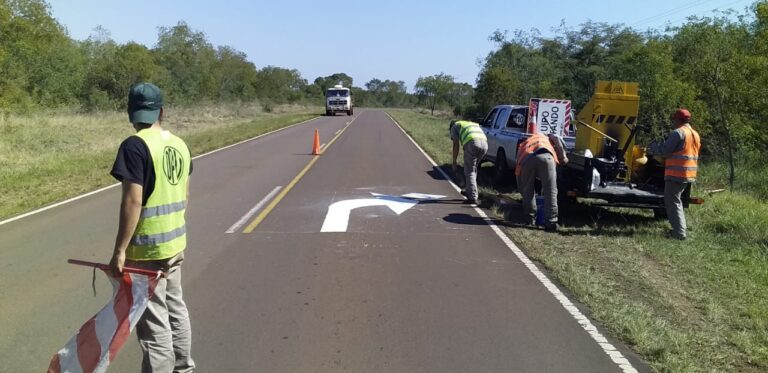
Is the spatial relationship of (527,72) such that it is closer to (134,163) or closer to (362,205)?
(362,205)

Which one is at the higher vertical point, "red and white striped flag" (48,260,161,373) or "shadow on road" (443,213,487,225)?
"red and white striped flag" (48,260,161,373)

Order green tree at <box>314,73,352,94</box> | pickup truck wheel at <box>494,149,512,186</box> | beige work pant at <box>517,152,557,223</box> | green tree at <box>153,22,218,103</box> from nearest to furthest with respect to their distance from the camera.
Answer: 1. beige work pant at <box>517,152,557,223</box>
2. pickup truck wheel at <box>494,149,512,186</box>
3. green tree at <box>153,22,218,103</box>
4. green tree at <box>314,73,352,94</box>

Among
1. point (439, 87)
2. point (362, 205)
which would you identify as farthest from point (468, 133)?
point (439, 87)

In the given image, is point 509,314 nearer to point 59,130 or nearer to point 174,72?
point 59,130

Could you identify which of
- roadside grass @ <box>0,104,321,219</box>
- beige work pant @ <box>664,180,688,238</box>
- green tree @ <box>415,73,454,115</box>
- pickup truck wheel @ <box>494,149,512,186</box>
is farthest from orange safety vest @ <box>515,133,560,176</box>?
green tree @ <box>415,73,454,115</box>

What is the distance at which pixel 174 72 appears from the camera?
61.7m

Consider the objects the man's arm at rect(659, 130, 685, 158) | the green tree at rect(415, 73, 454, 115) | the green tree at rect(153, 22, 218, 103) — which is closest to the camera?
the man's arm at rect(659, 130, 685, 158)

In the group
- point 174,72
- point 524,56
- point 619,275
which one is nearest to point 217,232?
point 619,275

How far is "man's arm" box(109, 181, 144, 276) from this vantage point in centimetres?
330

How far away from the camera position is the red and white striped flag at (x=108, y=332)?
3.41 metres

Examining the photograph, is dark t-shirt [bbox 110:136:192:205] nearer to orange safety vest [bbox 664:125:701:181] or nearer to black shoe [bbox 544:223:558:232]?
black shoe [bbox 544:223:558:232]

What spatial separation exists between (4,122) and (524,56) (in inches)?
1335

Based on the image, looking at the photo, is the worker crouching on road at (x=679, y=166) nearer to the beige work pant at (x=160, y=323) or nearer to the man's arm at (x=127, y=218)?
the beige work pant at (x=160, y=323)

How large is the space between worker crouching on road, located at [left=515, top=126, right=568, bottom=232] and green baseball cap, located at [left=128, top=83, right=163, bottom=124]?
669cm
